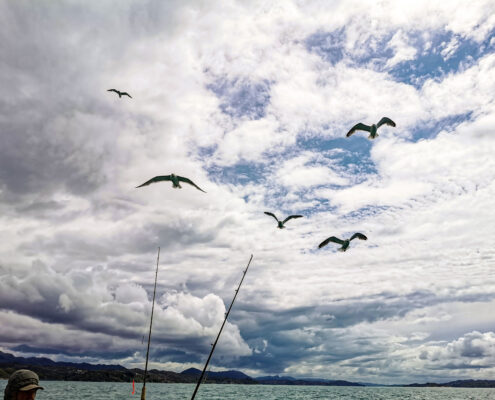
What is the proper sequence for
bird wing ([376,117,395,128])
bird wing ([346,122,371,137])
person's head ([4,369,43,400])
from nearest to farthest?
person's head ([4,369,43,400])
bird wing ([376,117,395,128])
bird wing ([346,122,371,137])

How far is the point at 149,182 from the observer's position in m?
25.6

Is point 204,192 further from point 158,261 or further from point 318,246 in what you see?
point 318,246

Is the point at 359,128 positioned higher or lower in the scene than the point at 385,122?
higher

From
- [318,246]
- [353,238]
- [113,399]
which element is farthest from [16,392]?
[113,399]

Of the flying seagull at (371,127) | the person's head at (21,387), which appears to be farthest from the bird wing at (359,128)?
the person's head at (21,387)

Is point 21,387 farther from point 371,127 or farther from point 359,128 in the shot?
point 359,128

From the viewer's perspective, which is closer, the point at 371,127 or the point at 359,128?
the point at 371,127

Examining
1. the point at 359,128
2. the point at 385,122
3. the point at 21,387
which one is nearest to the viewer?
the point at 21,387

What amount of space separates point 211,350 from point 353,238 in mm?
27572

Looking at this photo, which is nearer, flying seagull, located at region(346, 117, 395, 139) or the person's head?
the person's head

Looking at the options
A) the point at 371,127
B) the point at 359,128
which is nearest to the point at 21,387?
the point at 371,127

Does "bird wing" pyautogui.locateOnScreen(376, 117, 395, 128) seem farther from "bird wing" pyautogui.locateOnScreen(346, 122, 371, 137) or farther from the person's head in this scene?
the person's head

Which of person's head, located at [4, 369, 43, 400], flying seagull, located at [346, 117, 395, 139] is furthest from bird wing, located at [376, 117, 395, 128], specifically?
person's head, located at [4, 369, 43, 400]

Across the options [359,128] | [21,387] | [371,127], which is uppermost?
[359,128]
